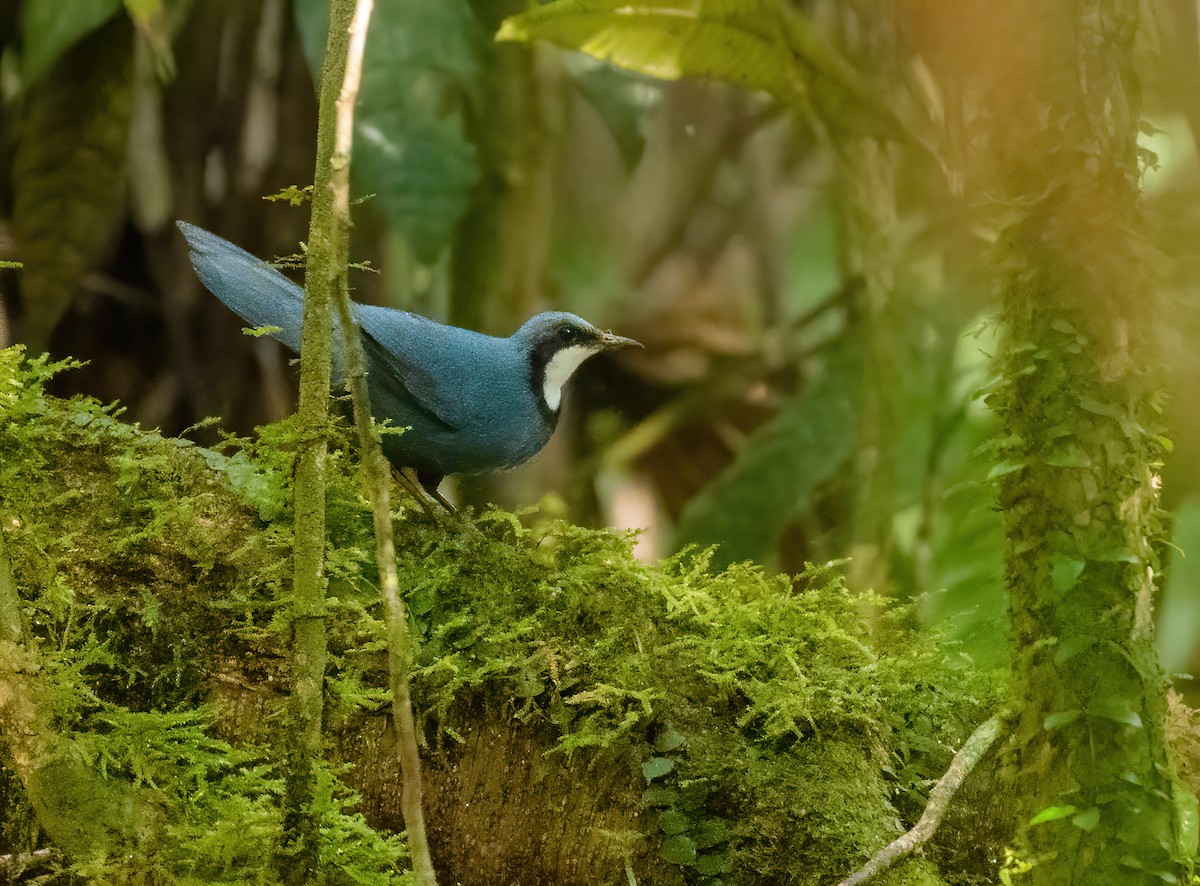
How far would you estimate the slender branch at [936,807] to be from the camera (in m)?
0.91

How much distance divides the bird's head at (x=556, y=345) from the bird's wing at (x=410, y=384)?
0.17m

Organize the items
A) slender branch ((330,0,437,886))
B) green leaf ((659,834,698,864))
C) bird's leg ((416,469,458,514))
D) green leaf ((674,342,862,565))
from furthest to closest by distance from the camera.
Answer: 1. green leaf ((674,342,862,565))
2. bird's leg ((416,469,458,514))
3. green leaf ((659,834,698,864))
4. slender branch ((330,0,437,886))

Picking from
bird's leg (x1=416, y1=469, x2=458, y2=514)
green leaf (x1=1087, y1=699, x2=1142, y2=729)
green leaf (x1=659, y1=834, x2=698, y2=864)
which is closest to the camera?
green leaf (x1=1087, y1=699, x2=1142, y2=729)

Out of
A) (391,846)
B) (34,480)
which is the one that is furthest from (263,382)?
(391,846)

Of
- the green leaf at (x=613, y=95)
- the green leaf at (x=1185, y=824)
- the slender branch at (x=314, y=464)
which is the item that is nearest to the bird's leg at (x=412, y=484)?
the slender branch at (x=314, y=464)

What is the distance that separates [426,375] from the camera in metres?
1.50

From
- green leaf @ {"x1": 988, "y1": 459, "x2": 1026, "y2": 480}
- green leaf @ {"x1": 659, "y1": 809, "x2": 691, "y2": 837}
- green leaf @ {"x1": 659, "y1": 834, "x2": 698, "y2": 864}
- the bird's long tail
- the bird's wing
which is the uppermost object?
the bird's long tail

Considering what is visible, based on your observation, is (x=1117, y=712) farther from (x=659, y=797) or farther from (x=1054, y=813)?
(x=659, y=797)

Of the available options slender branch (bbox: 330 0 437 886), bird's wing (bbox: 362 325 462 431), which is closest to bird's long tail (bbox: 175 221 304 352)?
bird's wing (bbox: 362 325 462 431)

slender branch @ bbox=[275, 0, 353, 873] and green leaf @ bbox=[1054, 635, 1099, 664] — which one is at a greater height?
slender branch @ bbox=[275, 0, 353, 873]

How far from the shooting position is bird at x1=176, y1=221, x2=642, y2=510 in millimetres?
1481

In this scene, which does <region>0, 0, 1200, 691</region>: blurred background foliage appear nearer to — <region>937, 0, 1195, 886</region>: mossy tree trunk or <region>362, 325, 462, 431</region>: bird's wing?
<region>362, 325, 462, 431</region>: bird's wing

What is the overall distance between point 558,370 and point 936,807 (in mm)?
900

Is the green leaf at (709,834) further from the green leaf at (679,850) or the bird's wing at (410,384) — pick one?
the bird's wing at (410,384)
